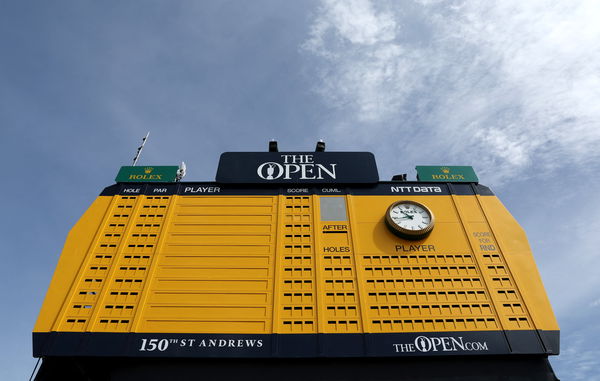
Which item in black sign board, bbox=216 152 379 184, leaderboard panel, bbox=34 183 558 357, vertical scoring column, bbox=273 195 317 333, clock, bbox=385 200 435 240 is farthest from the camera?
black sign board, bbox=216 152 379 184

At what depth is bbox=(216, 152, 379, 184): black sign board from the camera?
9445 mm

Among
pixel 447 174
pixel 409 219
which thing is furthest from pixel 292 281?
pixel 447 174

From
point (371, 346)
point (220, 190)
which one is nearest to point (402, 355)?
point (371, 346)

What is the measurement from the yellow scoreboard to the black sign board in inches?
2.0

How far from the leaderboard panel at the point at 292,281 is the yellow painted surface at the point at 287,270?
0.08 feet

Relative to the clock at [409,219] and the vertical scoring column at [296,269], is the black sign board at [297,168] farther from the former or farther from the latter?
the clock at [409,219]

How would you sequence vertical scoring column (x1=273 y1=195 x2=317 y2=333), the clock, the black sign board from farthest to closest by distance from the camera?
the black sign board, the clock, vertical scoring column (x1=273 y1=195 x2=317 y2=333)

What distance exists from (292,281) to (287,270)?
289 mm

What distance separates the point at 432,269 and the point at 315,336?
2762 mm

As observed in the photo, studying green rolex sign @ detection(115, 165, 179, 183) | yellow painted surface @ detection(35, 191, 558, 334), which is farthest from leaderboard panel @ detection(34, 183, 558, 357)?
green rolex sign @ detection(115, 165, 179, 183)

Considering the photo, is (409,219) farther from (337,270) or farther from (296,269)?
(296,269)

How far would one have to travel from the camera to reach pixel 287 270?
756 cm

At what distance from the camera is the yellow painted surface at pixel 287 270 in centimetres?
684

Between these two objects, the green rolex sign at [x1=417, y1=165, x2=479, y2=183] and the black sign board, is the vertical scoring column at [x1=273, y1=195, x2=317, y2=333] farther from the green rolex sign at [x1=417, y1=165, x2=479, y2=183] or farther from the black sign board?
the green rolex sign at [x1=417, y1=165, x2=479, y2=183]
